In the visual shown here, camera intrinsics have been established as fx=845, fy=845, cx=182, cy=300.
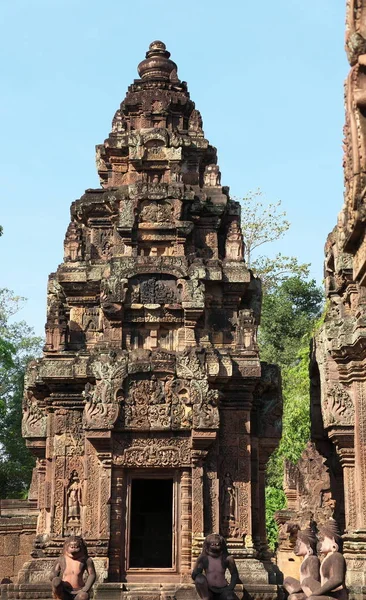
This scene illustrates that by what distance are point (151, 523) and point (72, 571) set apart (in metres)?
6.25

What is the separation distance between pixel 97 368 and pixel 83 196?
3.78 meters

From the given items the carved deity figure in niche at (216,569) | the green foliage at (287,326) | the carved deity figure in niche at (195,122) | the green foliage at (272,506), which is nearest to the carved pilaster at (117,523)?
the carved deity figure in niche at (216,569)

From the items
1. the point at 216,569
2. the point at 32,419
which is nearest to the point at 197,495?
the point at 216,569

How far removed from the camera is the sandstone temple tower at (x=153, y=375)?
12.6 meters

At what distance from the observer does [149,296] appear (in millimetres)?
13828

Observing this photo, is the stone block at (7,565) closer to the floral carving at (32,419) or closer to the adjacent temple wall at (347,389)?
the floral carving at (32,419)

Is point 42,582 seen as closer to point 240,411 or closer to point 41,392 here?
point 41,392

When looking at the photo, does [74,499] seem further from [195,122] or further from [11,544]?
[195,122]

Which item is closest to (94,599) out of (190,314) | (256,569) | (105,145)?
(256,569)

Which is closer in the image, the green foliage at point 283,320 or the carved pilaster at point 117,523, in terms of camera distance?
the carved pilaster at point 117,523

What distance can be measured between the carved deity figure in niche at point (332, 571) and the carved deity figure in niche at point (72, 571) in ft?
9.70

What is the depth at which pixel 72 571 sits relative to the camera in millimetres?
9508

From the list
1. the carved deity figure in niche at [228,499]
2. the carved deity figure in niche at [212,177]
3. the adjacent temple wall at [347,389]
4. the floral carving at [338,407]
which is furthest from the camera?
the carved deity figure in niche at [212,177]

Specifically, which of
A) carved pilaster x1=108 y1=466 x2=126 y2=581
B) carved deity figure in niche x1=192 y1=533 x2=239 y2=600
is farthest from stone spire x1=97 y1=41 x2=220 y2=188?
carved deity figure in niche x1=192 y1=533 x2=239 y2=600
